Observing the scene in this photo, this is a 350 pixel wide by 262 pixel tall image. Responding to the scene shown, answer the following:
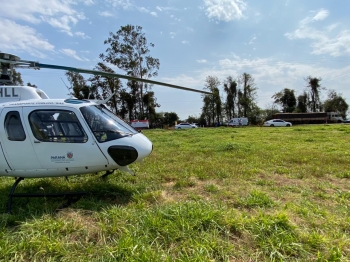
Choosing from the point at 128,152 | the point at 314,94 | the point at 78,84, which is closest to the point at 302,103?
the point at 314,94

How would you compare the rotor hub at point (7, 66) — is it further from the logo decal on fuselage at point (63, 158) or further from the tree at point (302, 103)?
the tree at point (302, 103)

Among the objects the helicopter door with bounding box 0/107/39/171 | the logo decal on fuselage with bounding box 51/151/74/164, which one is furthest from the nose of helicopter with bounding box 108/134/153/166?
the helicopter door with bounding box 0/107/39/171

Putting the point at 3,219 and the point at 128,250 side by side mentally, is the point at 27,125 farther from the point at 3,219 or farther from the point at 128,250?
the point at 128,250

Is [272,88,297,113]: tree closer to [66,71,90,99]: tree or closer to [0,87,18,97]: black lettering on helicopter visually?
[66,71,90,99]: tree

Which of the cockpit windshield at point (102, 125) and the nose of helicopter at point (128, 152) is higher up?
the cockpit windshield at point (102, 125)

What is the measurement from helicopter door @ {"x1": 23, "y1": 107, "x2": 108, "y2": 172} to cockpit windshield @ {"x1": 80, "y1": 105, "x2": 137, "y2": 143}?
0.44 ft

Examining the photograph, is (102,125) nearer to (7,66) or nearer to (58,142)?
(58,142)

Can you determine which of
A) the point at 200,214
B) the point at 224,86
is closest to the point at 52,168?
the point at 200,214

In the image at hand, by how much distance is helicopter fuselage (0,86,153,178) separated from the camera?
11.3ft

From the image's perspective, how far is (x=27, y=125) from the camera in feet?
11.3

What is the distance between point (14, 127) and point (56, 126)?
0.68m

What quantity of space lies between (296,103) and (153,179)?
2392 inches

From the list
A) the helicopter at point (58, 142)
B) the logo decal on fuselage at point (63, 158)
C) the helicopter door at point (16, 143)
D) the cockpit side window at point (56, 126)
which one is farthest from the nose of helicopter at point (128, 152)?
the helicopter door at point (16, 143)

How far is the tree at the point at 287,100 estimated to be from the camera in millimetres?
56344
